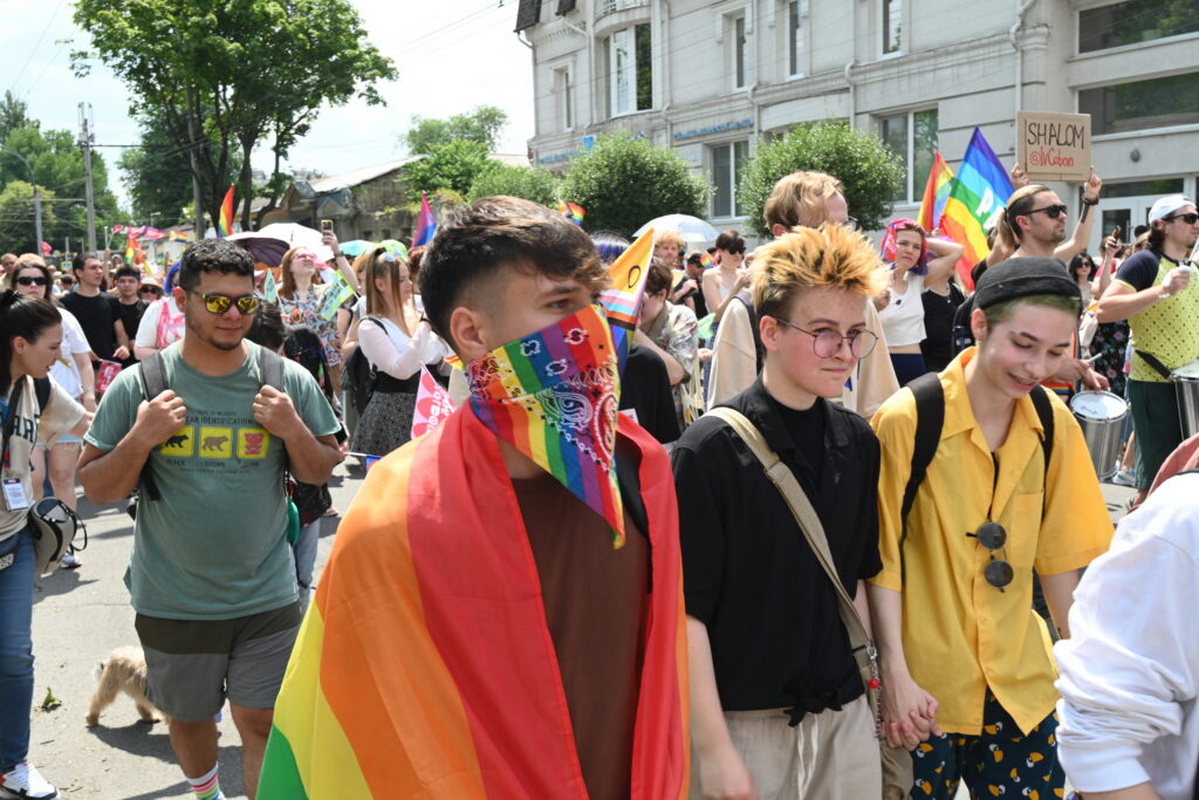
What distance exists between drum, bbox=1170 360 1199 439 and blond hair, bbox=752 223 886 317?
439 cm

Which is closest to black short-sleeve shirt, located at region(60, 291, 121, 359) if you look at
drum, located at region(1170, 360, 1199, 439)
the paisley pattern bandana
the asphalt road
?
the asphalt road

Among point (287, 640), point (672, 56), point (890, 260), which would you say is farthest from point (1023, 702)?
point (672, 56)

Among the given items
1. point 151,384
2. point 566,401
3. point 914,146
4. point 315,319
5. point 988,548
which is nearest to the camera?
point 566,401

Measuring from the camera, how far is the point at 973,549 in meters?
2.89

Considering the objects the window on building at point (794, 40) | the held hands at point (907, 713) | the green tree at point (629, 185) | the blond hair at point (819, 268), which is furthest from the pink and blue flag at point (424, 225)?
the window on building at point (794, 40)

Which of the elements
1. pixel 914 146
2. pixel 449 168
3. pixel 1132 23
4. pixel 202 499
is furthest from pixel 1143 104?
pixel 449 168

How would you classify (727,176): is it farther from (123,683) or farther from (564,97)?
(123,683)

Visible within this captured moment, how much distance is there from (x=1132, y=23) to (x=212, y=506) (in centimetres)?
2246

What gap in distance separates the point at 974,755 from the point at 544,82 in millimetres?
38655

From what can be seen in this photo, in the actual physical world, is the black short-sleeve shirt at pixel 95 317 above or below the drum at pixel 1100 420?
above

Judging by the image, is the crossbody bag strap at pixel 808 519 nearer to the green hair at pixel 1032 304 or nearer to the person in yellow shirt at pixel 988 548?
the person in yellow shirt at pixel 988 548

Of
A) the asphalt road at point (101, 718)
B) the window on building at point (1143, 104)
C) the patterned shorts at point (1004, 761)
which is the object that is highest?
the window on building at point (1143, 104)

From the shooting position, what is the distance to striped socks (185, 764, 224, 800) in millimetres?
3830

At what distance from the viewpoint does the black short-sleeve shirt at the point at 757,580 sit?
259cm
